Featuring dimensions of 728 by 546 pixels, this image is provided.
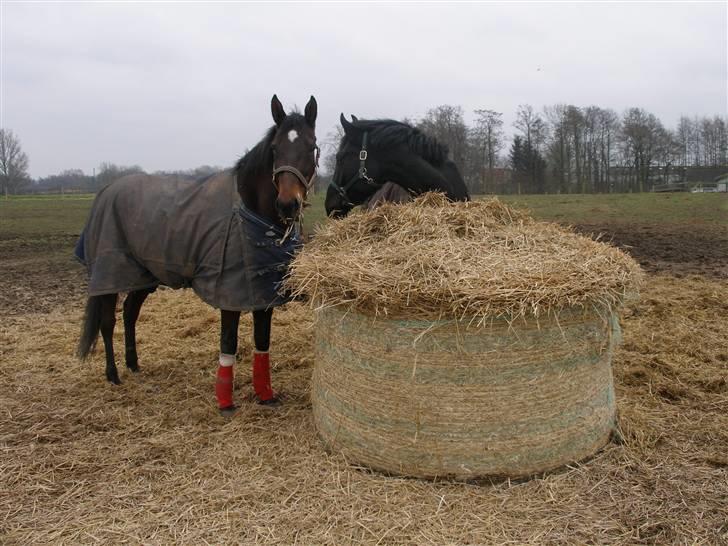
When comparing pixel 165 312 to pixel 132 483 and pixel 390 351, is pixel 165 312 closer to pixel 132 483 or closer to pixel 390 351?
pixel 132 483

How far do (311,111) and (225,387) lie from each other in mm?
1957

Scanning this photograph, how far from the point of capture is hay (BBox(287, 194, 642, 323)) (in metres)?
2.62

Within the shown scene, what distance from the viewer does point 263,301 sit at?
3.67 meters

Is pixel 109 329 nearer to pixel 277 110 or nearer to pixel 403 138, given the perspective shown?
pixel 277 110

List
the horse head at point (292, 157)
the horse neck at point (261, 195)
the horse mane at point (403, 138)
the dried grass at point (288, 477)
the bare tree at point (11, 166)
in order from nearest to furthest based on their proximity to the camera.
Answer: the dried grass at point (288, 477) < the horse head at point (292, 157) < the horse neck at point (261, 195) < the horse mane at point (403, 138) < the bare tree at point (11, 166)

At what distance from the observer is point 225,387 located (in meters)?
3.84

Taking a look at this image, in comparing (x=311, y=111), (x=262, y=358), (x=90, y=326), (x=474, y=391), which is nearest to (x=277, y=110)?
(x=311, y=111)

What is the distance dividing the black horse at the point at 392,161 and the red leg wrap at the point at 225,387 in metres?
1.77

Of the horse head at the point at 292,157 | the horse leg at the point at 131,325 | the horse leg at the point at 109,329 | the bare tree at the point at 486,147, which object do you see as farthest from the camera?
the bare tree at the point at 486,147

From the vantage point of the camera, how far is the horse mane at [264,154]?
3.67 meters

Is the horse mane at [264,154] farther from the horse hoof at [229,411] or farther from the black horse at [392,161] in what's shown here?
the horse hoof at [229,411]

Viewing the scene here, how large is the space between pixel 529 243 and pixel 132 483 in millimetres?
2498

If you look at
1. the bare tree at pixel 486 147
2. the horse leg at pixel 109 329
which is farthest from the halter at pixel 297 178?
the bare tree at pixel 486 147

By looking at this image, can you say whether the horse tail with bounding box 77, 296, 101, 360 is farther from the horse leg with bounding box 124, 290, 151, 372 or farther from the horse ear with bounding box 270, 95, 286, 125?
the horse ear with bounding box 270, 95, 286, 125
